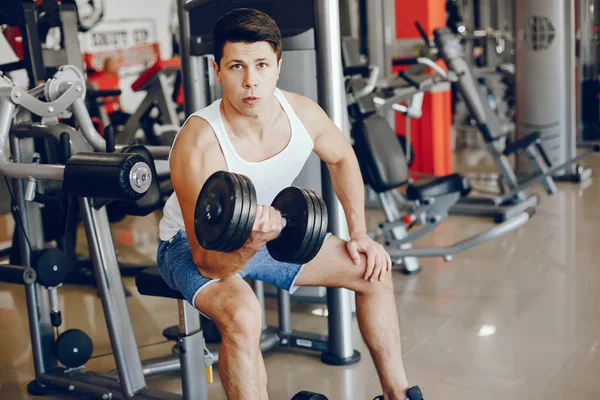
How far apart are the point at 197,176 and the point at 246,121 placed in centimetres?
22

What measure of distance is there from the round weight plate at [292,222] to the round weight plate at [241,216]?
0.45ft

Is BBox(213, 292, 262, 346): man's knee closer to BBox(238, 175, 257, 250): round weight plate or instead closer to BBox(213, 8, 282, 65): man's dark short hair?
BBox(238, 175, 257, 250): round weight plate

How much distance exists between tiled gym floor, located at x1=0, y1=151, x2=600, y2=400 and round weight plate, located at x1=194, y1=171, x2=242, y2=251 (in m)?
0.90

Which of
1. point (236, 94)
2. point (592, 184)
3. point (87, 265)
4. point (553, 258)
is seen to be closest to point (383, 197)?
point (553, 258)

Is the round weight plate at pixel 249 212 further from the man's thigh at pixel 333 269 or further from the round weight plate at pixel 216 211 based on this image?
the man's thigh at pixel 333 269

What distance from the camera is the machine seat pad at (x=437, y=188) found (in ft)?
11.1

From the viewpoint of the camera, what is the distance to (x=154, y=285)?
6.77 ft

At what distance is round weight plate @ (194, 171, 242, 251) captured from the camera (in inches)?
61.2

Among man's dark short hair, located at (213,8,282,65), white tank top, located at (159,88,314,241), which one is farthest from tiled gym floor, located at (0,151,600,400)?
man's dark short hair, located at (213,8,282,65)

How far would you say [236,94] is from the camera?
6.13 feet

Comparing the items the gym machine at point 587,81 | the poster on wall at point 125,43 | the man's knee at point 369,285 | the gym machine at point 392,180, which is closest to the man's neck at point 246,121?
the man's knee at point 369,285

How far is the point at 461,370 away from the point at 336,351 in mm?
419

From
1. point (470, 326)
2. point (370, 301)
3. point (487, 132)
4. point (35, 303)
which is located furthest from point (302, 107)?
point (487, 132)

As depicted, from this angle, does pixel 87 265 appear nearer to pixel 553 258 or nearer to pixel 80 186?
pixel 80 186
